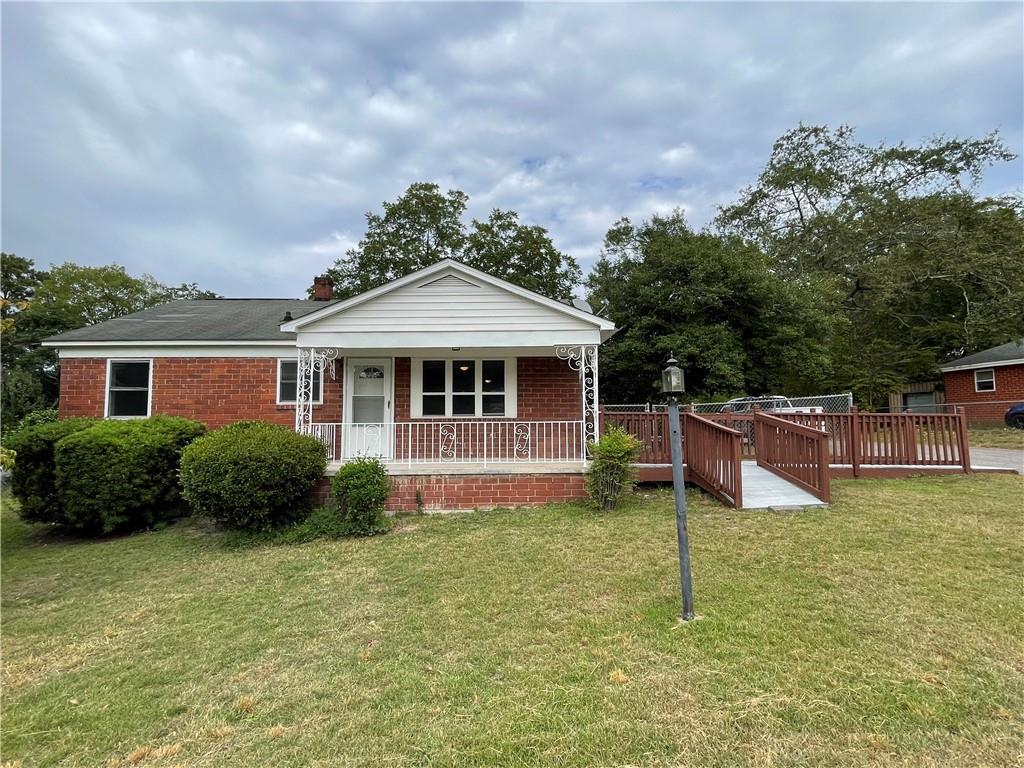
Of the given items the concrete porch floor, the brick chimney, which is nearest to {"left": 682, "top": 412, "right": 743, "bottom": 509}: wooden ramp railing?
the concrete porch floor

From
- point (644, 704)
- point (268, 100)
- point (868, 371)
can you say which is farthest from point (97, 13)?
point (868, 371)

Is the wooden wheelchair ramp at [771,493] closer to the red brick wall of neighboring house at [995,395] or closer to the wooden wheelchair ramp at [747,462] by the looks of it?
the wooden wheelchair ramp at [747,462]

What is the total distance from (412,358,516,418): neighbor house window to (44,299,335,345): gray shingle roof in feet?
10.3

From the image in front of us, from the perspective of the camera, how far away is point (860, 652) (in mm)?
3121

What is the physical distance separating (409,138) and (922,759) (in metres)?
15.8

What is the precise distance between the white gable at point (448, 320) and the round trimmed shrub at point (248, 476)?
2267 mm

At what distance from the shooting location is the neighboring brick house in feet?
62.5

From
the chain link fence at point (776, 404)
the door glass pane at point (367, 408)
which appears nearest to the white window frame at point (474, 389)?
the door glass pane at point (367, 408)

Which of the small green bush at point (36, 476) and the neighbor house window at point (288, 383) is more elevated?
the neighbor house window at point (288, 383)

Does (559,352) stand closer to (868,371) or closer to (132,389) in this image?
(132,389)

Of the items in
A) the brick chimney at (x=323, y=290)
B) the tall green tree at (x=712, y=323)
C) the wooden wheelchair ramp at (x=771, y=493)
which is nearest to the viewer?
the wooden wheelchair ramp at (x=771, y=493)

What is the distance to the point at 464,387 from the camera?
10445 mm

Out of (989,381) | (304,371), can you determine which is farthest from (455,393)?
(989,381)

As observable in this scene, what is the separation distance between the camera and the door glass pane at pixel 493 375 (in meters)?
10.5
